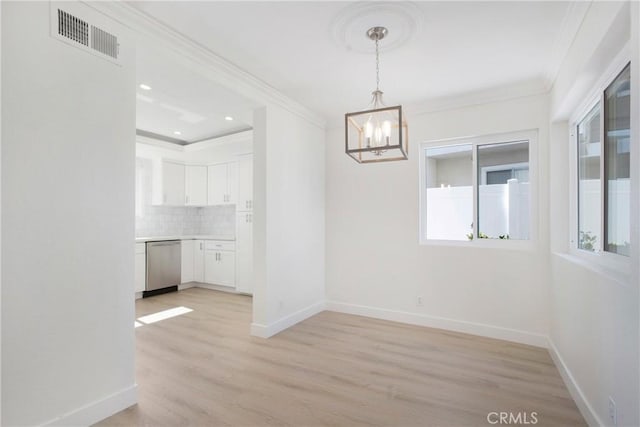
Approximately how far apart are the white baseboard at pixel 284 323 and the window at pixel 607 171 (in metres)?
3.03

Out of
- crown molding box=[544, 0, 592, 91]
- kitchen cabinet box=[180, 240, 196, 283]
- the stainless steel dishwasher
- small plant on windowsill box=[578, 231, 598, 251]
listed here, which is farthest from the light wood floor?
crown molding box=[544, 0, 592, 91]

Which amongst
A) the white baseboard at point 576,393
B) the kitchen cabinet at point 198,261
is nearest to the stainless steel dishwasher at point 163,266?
the kitchen cabinet at point 198,261

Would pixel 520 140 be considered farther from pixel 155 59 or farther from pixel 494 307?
pixel 155 59

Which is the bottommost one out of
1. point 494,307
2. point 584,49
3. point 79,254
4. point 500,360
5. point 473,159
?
point 500,360

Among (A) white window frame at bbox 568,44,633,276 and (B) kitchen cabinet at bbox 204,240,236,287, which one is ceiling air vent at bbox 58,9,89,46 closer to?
(A) white window frame at bbox 568,44,633,276

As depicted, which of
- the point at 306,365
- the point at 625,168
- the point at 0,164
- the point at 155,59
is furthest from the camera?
A: the point at 306,365

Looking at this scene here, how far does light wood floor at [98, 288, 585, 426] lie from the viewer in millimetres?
2135

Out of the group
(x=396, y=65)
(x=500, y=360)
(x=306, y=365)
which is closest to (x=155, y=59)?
(x=396, y=65)

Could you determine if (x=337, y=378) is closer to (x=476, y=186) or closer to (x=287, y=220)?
(x=287, y=220)

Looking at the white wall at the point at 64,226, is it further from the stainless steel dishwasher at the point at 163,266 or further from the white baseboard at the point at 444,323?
the stainless steel dishwasher at the point at 163,266

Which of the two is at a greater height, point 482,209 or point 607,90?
point 607,90

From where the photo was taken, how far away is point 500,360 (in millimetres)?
2963

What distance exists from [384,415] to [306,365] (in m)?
0.91

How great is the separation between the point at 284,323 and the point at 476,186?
2.81 m
